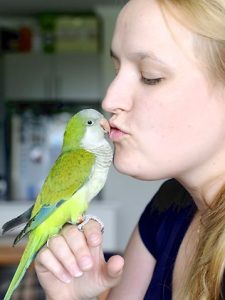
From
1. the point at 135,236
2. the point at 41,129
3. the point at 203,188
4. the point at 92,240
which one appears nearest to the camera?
the point at 92,240

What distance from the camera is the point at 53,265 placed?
33.2 inches

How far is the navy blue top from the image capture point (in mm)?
1040

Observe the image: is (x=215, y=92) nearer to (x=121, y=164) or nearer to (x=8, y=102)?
(x=121, y=164)

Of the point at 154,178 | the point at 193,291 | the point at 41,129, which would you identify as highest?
the point at 154,178

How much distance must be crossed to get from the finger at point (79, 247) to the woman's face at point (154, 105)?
4.5 inches

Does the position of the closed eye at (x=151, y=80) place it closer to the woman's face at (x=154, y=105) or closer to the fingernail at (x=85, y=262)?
the woman's face at (x=154, y=105)

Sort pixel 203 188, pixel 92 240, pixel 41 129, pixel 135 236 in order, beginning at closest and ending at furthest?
1. pixel 92 240
2. pixel 203 188
3. pixel 135 236
4. pixel 41 129

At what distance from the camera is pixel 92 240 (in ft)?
2.67

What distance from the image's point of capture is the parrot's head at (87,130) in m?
0.85

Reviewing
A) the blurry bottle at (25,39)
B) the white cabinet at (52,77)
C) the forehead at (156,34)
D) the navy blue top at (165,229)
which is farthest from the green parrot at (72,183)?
the blurry bottle at (25,39)

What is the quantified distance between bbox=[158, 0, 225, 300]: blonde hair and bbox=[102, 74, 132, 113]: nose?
4.2 inches

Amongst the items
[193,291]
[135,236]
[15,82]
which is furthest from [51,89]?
[193,291]

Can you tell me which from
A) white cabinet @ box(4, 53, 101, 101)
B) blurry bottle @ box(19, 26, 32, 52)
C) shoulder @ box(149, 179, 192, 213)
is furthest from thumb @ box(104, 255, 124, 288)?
blurry bottle @ box(19, 26, 32, 52)

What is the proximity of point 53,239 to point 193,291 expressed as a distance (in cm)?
21
